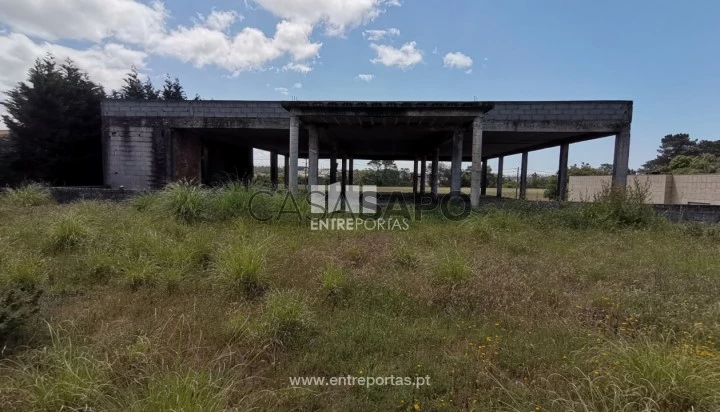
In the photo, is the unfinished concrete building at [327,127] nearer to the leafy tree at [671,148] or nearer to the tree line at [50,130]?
the tree line at [50,130]

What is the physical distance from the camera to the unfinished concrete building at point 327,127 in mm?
9242

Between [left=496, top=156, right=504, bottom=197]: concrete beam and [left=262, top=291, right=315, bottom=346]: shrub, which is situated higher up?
[left=496, top=156, right=504, bottom=197]: concrete beam

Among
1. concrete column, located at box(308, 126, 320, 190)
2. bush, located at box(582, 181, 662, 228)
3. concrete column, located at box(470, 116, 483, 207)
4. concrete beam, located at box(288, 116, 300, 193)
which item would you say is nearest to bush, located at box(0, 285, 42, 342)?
concrete beam, located at box(288, 116, 300, 193)

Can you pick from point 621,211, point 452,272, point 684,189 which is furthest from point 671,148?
point 452,272

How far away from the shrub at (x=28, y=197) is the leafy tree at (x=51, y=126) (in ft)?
16.4

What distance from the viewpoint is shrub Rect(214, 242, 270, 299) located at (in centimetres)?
386

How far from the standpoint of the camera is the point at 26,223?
616 centimetres

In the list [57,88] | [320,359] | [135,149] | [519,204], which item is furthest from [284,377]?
[57,88]

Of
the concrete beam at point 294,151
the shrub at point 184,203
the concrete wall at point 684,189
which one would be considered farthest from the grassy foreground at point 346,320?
the concrete wall at point 684,189

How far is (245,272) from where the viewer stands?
12.8ft

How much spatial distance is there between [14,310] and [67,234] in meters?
3.04

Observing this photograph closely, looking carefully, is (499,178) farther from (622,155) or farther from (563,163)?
(622,155)

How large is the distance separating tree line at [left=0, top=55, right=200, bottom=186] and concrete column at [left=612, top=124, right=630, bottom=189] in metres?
20.2

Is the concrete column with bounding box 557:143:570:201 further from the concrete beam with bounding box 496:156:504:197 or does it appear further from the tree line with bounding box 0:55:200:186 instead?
the tree line with bounding box 0:55:200:186
